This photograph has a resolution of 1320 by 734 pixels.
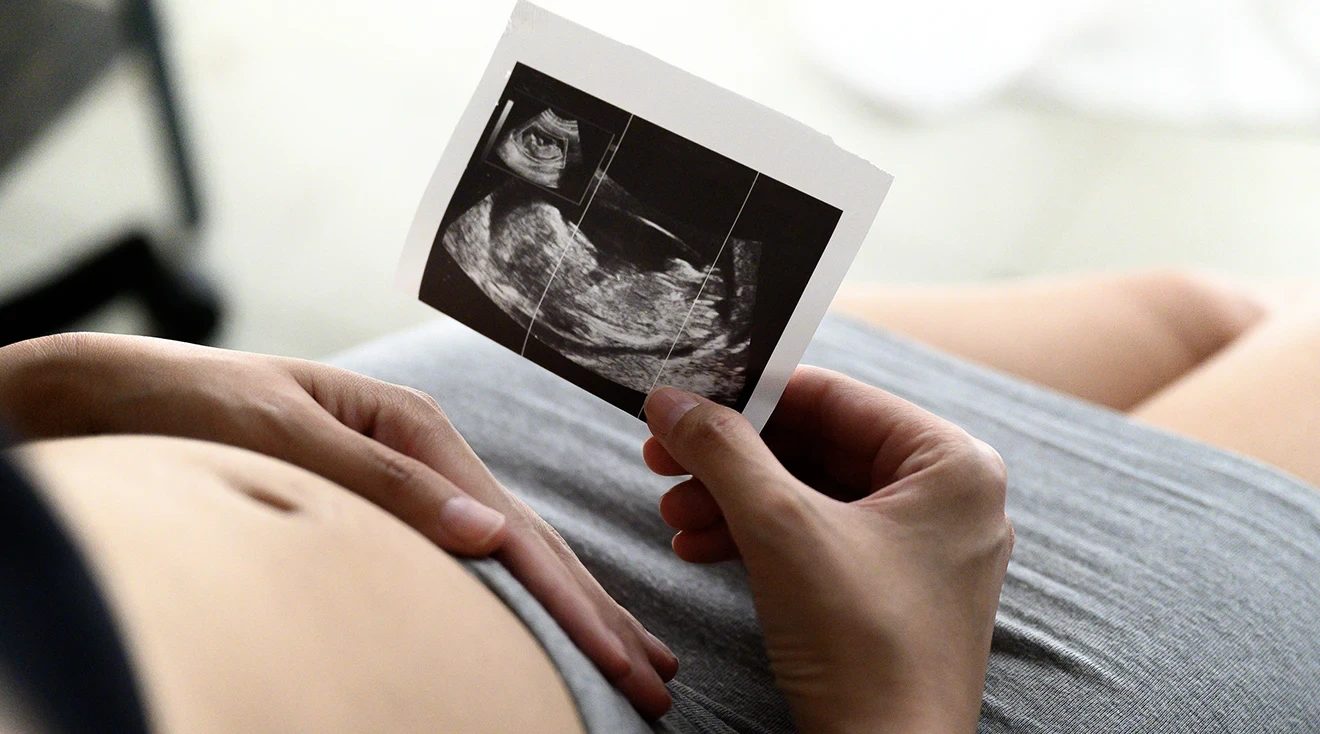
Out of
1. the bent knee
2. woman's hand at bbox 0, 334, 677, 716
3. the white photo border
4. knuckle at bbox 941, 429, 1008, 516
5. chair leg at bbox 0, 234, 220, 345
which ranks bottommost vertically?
chair leg at bbox 0, 234, 220, 345

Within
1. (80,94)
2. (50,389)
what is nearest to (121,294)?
(80,94)

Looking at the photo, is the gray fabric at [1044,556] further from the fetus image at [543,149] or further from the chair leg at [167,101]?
the chair leg at [167,101]

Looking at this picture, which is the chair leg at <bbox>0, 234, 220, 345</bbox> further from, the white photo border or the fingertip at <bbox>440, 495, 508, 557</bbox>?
the fingertip at <bbox>440, 495, 508, 557</bbox>

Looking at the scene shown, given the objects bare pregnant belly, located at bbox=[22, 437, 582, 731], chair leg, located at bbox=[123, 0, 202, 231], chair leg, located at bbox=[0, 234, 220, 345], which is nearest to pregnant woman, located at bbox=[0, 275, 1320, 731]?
bare pregnant belly, located at bbox=[22, 437, 582, 731]

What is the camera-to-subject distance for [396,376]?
2.99 ft

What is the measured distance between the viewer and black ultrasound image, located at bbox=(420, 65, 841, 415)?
64 cm

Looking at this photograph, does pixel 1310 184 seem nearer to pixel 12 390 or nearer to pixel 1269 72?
pixel 1269 72

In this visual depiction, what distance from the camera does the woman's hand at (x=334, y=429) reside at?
1.70ft

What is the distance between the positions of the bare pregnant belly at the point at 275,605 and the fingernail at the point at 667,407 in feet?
0.67

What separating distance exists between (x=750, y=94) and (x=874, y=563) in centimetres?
201

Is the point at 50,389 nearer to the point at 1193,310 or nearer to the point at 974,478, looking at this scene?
the point at 974,478

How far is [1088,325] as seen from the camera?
1.14m

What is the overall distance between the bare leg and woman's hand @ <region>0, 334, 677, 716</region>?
0.69 m

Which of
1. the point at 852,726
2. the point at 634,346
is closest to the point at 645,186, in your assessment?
the point at 634,346
